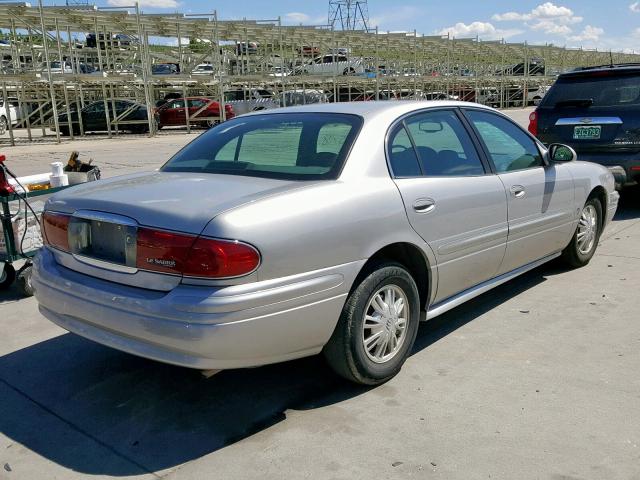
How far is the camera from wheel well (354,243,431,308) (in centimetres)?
349

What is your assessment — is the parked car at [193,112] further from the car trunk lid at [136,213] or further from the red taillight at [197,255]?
the red taillight at [197,255]

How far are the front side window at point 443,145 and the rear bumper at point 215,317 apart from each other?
1.04 m

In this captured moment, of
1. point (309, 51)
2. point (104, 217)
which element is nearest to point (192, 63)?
point (309, 51)

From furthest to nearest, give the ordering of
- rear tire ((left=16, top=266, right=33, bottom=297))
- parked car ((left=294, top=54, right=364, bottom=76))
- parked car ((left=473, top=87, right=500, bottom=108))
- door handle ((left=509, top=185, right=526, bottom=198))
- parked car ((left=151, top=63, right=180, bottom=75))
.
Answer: parked car ((left=473, top=87, right=500, bottom=108)) → parked car ((left=294, top=54, right=364, bottom=76)) → parked car ((left=151, top=63, right=180, bottom=75)) → rear tire ((left=16, top=266, right=33, bottom=297)) → door handle ((left=509, top=185, right=526, bottom=198))

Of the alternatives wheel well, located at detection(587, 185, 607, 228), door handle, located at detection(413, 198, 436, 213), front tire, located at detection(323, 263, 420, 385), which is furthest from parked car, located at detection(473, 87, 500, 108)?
front tire, located at detection(323, 263, 420, 385)

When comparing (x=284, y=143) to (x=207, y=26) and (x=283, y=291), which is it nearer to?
(x=283, y=291)

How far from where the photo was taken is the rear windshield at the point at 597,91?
757cm

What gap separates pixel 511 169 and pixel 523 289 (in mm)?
1185

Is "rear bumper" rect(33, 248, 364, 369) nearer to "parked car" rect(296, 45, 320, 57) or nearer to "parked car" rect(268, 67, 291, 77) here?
"parked car" rect(268, 67, 291, 77)

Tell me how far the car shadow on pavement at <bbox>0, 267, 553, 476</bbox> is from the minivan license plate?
470 cm

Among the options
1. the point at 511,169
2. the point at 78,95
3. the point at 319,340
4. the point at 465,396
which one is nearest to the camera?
the point at 319,340

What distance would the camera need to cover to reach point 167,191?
3240 mm

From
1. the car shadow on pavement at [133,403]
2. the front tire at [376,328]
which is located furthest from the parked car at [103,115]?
the front tire at [376,328]

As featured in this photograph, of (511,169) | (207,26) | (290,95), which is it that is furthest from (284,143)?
(290,95)
